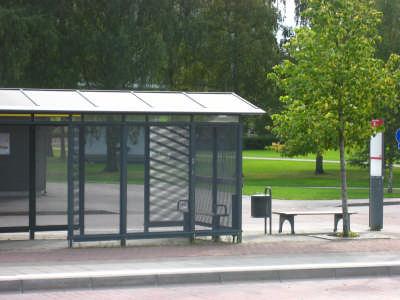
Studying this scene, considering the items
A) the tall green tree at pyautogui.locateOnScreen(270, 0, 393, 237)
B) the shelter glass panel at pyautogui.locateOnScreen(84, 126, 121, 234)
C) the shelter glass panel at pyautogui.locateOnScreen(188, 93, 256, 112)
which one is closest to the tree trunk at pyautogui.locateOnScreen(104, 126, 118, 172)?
the shelter glass panel at pyautogui.locateOnScreen(84, 126, 121, 234)

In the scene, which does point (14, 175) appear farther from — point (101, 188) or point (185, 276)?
point (185, 276)

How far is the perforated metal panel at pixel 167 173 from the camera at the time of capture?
17062 millimetres

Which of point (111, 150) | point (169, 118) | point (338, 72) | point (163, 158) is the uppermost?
point (338, 72)

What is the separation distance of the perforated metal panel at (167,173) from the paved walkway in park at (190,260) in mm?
558

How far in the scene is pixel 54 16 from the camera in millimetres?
41375

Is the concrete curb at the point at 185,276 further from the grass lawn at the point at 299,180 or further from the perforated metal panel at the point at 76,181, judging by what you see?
the grass lawn at the point at 299,180

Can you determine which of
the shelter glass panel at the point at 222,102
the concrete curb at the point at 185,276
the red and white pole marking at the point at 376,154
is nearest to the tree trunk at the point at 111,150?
the shelter glass panel at the point at 222,102

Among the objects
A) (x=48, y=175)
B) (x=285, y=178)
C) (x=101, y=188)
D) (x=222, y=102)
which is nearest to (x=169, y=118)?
(x=222, y=102)

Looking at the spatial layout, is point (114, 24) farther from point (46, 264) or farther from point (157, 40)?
point (46, 264)

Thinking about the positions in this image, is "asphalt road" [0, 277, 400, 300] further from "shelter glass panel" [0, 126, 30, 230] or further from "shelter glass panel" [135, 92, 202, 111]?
"shelter glass panel" [0, 126, 30, 230]

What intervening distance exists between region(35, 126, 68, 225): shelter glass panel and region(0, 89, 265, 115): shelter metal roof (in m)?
0.99

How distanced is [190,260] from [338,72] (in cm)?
598

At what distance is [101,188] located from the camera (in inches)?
671

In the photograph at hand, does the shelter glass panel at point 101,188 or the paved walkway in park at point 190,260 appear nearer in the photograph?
the paved walkway in park at point 190,260
